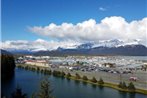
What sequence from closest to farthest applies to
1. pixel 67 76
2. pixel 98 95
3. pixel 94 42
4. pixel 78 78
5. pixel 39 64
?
pixel 98 95 < pixel 78 78 < pixel 67 76 < pixel 39 64 < pixel 94 42

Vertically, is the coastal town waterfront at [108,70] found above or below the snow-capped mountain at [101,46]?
below

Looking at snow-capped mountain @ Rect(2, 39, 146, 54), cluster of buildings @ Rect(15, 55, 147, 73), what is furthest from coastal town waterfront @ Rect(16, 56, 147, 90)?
snow-capped mountain @ Rect(2, 39, 146, 54)

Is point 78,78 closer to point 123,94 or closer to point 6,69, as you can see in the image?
point 6,69

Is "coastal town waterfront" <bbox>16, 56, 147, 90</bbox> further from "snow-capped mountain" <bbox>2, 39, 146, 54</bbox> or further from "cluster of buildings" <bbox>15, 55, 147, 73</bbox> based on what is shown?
"snow-capped mountain" <bbox>2, 39, 146, 54</bbox>

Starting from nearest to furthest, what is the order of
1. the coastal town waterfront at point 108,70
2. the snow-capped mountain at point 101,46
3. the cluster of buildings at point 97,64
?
the coastal town waterfront at point 108,70, the cluster of buildings at point 97,64, the snow-capped mountain at point 101,46

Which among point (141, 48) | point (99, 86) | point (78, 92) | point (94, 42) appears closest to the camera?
point (78, 92)

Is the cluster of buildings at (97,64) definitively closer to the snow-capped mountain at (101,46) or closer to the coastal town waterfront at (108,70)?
the coastal town waterfront at (108,70)

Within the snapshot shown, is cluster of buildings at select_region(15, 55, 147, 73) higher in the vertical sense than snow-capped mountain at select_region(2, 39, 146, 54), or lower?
lower

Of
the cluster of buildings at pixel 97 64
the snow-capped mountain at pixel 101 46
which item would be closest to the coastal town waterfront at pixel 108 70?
the cluster of buildings at pixel 97 64

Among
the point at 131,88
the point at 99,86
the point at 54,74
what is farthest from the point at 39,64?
the point at 131,88

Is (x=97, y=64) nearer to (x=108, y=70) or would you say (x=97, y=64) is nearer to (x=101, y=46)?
(x=108, y=70)

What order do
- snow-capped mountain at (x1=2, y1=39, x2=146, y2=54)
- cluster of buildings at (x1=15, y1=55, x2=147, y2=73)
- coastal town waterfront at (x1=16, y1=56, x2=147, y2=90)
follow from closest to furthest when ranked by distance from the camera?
coastal town waterfront at (x1=16, y1=56, x2=147, y2=90) → cluster of buildings at (x1=15, y1=55, x2=147, y2=73) → snow-capped mountain at (x1=2, y1=39, x2=146, y2=54)
